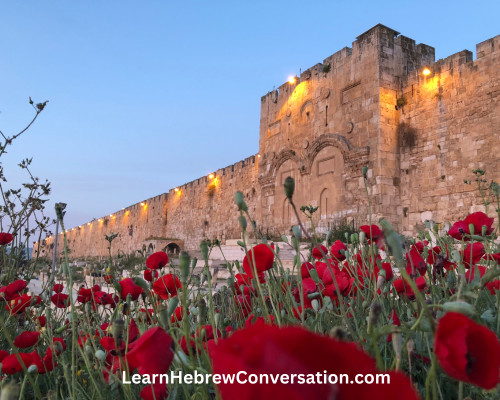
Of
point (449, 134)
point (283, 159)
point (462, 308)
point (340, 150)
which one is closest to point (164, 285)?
point (462, 308)

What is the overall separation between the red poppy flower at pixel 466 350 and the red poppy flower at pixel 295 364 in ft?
0.57

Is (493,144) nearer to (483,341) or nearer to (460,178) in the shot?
(460,178)

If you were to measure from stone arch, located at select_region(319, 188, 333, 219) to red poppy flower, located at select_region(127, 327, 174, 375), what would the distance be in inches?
372

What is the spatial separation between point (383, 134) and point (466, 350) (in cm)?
885

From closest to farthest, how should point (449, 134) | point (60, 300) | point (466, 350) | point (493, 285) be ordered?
point (466, 350)
point (493, 285)
point (60, 300)
point (449, 134)

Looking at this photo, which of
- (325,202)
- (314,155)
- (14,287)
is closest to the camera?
(14,287)

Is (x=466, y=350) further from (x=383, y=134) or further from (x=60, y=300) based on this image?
(x=383, y=134)

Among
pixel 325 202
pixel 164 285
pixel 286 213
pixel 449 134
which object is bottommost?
pixel 164 285

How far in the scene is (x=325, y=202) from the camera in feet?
32.6

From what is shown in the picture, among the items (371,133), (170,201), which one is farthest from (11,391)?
(170,201)

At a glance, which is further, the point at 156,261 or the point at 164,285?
the point at 156,261

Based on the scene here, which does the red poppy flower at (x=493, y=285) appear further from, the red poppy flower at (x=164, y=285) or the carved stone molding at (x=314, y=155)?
the carved stone molding at (x=314, y=155)

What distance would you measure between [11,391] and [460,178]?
8421mm

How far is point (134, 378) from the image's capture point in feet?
2.86
